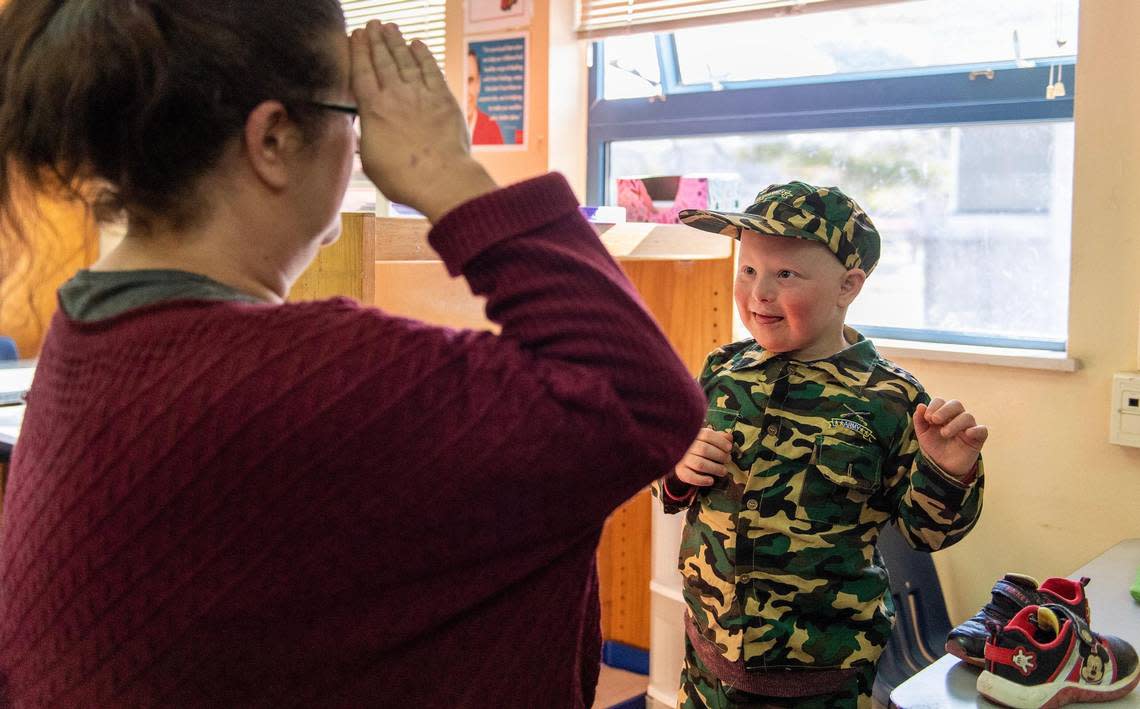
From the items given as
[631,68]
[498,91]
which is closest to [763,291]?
[631,68]

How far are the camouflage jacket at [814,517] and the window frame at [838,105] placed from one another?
0.87 metres

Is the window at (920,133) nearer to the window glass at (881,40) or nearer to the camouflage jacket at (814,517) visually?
the window glass at (881,40)

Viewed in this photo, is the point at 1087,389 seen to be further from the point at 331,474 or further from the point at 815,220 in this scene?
the point at 331,474

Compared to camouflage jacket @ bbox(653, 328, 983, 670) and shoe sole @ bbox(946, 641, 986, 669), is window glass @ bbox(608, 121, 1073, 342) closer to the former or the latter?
camouflage jacket @ bbox(653, 328, 983, 670)

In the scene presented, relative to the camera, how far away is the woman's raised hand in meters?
0.63

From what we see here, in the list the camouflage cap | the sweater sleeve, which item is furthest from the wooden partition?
the sweater sleeve

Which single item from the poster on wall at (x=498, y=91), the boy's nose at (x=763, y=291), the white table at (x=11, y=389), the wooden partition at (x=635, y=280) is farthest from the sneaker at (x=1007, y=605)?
the poster on wall at (x=498, y=91)

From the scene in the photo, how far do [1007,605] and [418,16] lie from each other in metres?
2.77

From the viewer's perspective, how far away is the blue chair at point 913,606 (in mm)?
2045

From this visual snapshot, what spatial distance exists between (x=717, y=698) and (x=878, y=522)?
0.36 m

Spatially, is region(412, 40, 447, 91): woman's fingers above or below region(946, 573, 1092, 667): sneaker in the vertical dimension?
above

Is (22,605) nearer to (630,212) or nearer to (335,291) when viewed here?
(335,291)

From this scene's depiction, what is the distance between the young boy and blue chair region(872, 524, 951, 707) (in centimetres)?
50

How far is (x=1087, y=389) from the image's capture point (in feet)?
6.73
